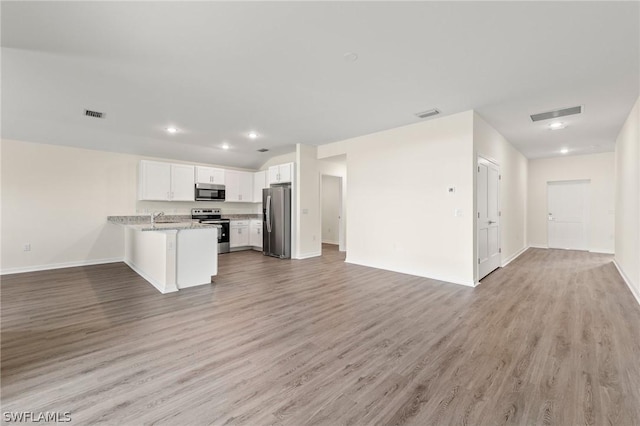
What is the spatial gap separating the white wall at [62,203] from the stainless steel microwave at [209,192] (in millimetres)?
1256

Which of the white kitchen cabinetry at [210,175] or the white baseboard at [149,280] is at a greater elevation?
the white kitchen cabinetry at [210,175]

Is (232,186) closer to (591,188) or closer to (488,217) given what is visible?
(488,217)

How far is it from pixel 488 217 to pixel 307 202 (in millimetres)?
3858

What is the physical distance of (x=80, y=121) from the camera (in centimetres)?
482

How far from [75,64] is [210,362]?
11.0ft

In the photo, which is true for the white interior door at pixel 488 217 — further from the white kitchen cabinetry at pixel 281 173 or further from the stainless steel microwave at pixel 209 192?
the stainless steel microwave at pixel 209 192

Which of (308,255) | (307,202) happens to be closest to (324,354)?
(308,255)

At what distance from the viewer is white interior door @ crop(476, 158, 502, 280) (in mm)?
4676

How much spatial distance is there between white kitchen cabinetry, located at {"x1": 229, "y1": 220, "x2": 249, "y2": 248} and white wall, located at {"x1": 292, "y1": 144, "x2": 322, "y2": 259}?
203 cm

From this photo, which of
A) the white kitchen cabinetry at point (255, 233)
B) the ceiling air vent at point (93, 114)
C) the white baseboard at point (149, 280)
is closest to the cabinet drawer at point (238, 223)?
the white kitchen cabinetry at point (255, 233)

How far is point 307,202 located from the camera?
6.80 m

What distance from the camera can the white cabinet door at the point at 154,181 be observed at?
6.45 meters


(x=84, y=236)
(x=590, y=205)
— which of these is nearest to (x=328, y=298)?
(x=84, y=236)

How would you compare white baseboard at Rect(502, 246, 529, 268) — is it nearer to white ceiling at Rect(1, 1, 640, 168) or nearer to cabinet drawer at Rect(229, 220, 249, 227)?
white ceiling at Rect(1, 1, 640, 168)
